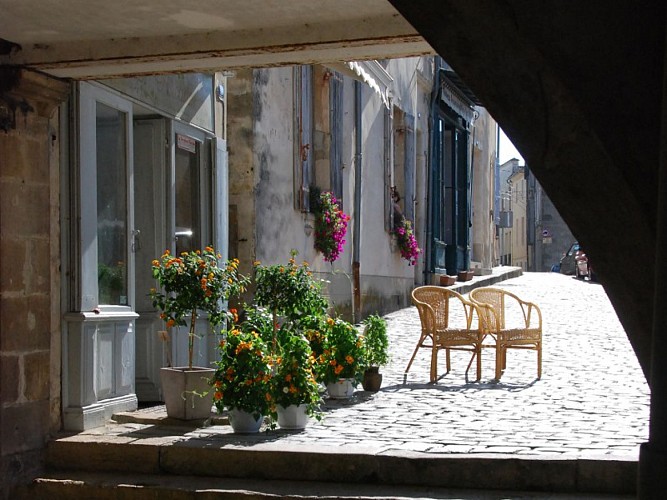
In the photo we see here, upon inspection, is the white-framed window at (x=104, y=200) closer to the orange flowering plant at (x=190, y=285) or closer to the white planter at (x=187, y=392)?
the orange flowering plant at (x=190, y=285)

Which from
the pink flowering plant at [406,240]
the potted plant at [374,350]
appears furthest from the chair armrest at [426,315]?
the pink flowering plant at [406,240]

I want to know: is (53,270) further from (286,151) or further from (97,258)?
(286,151)

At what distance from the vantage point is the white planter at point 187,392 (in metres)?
7.14

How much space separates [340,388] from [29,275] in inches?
113

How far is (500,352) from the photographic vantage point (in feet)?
31.8

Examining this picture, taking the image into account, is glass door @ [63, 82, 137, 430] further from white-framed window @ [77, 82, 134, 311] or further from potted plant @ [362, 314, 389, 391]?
potted plant @ [362, 314, 389, 391]

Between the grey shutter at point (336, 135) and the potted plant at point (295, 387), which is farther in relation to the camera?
the grey shutter at point (336, 135)

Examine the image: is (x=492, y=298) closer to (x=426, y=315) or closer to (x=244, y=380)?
(x=426, y=315)

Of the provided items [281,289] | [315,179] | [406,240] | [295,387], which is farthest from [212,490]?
[406,240]

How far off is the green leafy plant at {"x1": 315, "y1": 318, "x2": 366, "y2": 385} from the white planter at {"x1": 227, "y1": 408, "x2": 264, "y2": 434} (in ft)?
4.78

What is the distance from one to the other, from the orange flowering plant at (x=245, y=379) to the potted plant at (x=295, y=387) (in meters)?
0.12

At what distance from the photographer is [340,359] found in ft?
27.3

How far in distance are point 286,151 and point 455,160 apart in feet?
37.1

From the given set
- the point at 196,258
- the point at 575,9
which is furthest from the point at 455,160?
the point at 575,9
